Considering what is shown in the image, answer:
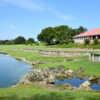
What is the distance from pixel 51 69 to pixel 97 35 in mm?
43692

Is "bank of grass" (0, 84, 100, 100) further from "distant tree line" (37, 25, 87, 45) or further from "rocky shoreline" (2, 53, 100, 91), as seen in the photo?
"distant tree line" (37, 25, 87, 45)

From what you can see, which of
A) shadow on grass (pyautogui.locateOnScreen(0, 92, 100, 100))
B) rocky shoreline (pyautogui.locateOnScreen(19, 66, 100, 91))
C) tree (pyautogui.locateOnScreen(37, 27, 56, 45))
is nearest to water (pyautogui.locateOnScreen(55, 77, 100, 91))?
rocky shoreline (pyautogui.locateOnScreen(19, 66, 100, 91))

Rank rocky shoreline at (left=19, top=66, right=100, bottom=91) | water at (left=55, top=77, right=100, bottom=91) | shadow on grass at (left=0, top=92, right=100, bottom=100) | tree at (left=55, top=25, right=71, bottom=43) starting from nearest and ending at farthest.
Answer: shadow on grass at (left=0, top=92, right=100, bottom=100)
rocky shoreline at (left=19, top=66, right=100, bottom=91)
water at (left=55, top=77, right=100, bottom=91)
tree at (left=55, top=25, right=71, bottom=43)

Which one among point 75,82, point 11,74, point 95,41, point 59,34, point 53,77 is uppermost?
point 59,34

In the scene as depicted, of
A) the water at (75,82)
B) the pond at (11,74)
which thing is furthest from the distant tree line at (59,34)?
the water at (75,82)

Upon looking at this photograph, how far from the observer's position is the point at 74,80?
1033 inches

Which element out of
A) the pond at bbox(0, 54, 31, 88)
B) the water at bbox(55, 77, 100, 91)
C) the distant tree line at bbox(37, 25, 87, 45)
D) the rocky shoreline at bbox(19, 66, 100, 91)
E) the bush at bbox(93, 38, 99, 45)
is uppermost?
the distant tree line at bbox(37, 25, 87, 45)

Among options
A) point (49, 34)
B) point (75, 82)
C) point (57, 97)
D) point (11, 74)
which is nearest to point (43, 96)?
point (57, 97)

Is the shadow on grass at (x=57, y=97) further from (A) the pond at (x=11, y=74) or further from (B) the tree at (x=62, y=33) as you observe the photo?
(B) the tree at (x=62, y=33)

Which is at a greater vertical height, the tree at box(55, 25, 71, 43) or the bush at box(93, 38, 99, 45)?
the tree at box(55, 25, 71, 43)

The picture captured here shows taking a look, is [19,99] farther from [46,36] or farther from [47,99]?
[46,36]

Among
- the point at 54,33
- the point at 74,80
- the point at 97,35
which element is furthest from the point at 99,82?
the point at 54,33

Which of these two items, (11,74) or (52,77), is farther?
(11,74)

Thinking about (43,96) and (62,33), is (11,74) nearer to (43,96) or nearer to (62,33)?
(43,96)
